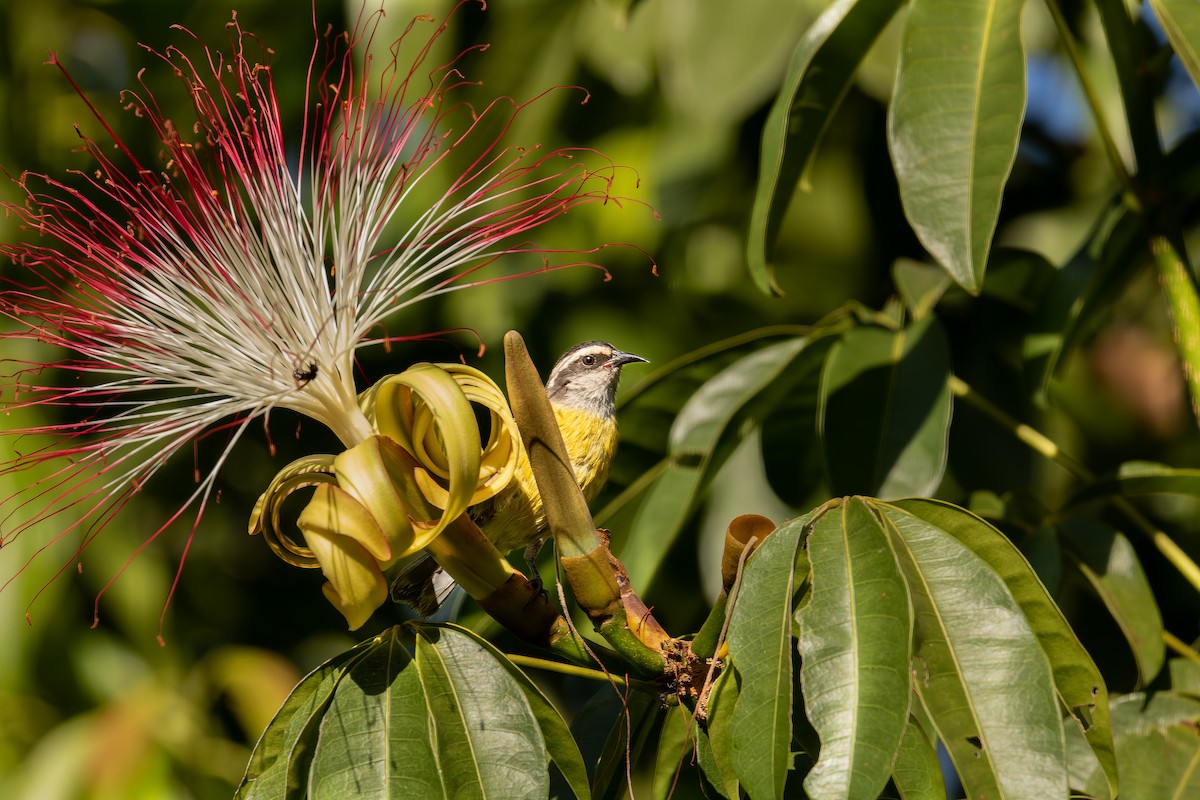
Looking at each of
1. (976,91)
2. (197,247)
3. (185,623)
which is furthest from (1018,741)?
(185,623)

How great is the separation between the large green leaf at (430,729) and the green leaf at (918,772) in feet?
1.44

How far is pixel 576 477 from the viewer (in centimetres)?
208

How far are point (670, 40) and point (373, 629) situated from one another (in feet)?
7.11

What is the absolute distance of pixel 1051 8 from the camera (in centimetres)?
220

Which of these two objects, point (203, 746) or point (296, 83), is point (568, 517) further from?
point (296, 83)

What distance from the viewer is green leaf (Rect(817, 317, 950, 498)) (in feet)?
7.77

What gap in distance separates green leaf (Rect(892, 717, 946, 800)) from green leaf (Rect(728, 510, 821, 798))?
0.16m

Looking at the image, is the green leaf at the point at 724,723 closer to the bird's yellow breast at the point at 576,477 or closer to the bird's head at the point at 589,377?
the bird's yellow breast at the point at 576,477

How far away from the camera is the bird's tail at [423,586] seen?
2.53 meters

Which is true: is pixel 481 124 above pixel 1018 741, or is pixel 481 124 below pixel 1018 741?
above

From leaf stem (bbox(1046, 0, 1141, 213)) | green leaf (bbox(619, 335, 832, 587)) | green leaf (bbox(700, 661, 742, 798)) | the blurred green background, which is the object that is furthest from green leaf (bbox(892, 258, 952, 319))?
green leaf (bbox(700, 661, 742, 798))

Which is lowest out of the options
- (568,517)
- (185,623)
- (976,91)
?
(185,623)

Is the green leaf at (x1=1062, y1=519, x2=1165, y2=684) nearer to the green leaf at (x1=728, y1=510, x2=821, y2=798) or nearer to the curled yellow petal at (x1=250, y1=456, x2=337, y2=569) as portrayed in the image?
the green leaf at (x1=728, y1=510, x2=821, y2=798)

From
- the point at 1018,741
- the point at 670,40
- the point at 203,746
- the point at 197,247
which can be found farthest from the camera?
the point at 203,746
